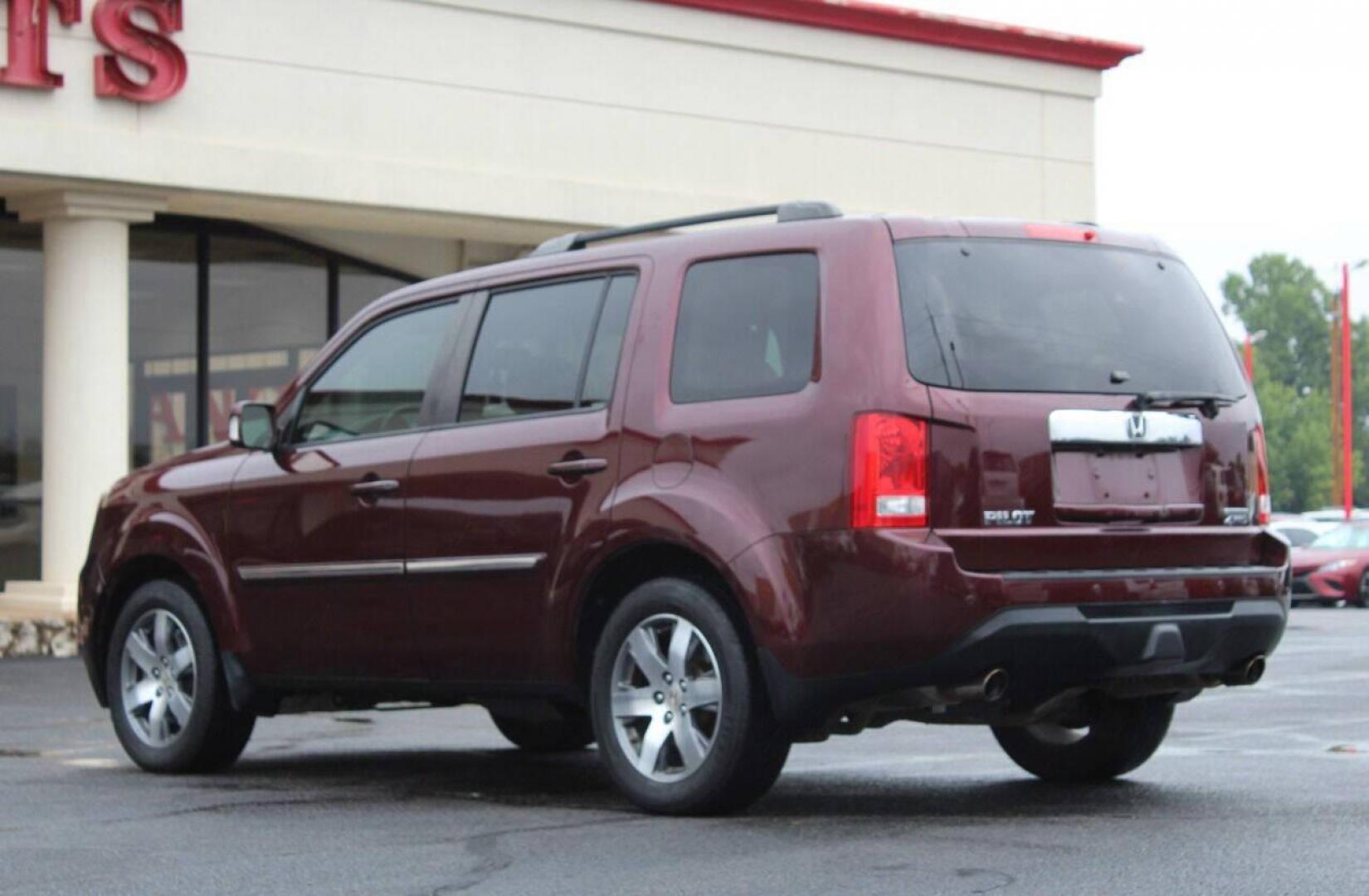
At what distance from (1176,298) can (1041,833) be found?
1.87 meters

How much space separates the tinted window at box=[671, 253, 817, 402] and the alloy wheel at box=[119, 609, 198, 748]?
8.86 ft

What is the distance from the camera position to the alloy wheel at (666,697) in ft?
24.8

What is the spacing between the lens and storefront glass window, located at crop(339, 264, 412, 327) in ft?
76.0

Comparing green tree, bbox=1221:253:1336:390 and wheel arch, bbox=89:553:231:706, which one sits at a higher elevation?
green tree, bbox=1221:253:1336:390

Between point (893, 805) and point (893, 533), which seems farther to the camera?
point (893, 805)

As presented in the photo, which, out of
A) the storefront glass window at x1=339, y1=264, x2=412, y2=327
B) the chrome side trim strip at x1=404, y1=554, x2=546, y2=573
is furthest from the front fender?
the storefront glass window at x1=339, y1=264, x2=412, y2=327

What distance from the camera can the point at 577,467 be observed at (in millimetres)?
7945

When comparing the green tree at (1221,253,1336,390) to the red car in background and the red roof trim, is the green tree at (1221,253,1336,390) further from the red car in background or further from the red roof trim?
the red roof trim

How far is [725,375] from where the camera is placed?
7676mm

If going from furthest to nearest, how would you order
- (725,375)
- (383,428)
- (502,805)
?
1. (383,428)
2. (502,805)
3. (725,375)

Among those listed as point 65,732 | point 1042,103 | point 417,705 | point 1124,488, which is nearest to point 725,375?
point 1124,488

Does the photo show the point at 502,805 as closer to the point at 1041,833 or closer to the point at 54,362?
the point at 1041,833

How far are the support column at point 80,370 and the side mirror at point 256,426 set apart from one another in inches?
392

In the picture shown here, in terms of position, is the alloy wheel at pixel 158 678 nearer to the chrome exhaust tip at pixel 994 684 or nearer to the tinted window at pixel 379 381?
the tinted window at pixel 379 381
